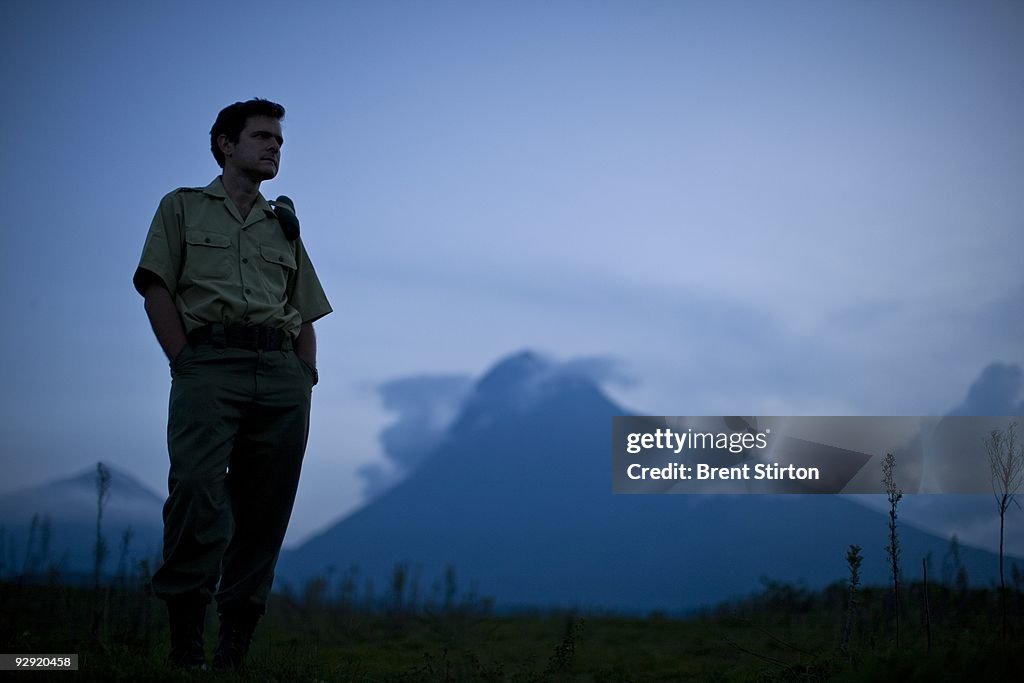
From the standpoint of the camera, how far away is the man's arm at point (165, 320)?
371cm

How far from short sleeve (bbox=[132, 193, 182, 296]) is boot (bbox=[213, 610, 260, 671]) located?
142 centimetres

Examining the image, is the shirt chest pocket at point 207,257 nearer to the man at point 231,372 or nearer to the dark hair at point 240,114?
the man at point 231,372

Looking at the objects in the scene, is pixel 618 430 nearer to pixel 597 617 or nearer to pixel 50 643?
pixel 597 617

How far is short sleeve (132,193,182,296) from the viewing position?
12.3 feet

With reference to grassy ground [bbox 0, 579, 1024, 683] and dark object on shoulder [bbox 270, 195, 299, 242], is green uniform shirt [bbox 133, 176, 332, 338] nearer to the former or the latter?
dark object on shoulder [bbox 270, 195, 299, 242]

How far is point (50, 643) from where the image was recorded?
4.40m

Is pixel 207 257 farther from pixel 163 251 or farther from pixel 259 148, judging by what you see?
pixel 259 148

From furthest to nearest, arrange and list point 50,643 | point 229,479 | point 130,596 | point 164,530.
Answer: point 130,596 → point 50,643 → point 229,479 → point 164,530

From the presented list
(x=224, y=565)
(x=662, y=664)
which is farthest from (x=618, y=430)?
(x=224, y=565)

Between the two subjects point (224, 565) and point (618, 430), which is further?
point (618, 430)

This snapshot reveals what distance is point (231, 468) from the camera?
3977 millimetres

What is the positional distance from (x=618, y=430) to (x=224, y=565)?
476 centimetres

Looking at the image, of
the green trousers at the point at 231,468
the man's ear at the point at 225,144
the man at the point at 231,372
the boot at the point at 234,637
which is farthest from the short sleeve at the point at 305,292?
the boot at the point at 234,637

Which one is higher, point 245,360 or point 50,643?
point 245,360
